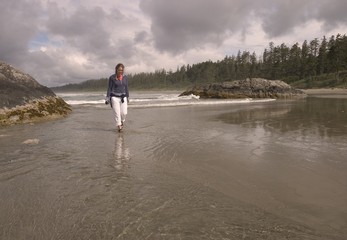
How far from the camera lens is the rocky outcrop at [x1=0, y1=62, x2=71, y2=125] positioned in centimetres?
886

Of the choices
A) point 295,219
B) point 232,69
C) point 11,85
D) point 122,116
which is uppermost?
point 232,69

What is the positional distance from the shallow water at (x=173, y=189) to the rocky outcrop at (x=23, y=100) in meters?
3.22

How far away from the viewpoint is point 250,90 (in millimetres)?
37406

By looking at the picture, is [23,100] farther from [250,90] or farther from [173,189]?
[250,90]

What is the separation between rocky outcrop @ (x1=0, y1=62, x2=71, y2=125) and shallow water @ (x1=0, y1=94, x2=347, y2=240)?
3224 mm

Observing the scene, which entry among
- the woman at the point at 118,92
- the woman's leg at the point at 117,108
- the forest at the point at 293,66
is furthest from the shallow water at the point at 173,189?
the forest at the point at 293,66

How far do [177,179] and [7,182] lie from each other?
2.14 m

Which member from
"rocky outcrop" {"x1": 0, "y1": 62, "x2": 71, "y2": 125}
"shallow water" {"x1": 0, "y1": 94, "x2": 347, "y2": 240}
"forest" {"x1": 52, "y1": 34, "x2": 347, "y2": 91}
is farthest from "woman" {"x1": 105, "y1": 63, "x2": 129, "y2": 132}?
"forest" {"x1": 52, "y1": 34, "x2": 347, "y2": 91}

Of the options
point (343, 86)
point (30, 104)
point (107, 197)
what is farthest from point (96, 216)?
point (343, 86)

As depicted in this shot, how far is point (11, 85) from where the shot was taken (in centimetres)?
979

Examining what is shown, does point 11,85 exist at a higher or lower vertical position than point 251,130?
higher

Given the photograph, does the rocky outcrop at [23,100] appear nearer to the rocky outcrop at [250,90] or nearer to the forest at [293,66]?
the rocky outcrop at [250,90]

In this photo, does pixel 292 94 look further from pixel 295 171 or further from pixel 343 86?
pixel 295 171

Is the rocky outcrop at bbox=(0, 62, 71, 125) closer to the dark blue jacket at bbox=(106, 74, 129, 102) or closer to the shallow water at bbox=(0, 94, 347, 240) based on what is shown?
the shallow water at bbox=(0, 94, 347, 240)
